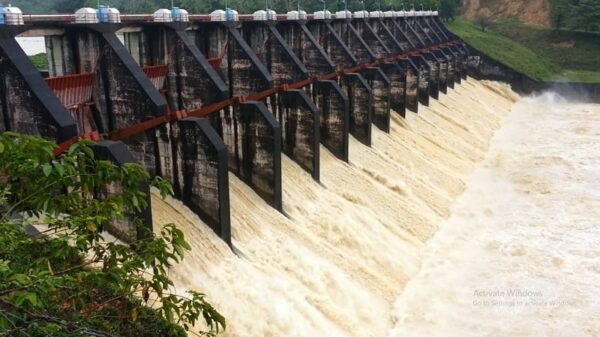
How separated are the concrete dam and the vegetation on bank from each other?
2847cm

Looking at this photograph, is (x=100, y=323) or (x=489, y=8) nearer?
(x=100, y=323)

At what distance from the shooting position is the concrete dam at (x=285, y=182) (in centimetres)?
1434

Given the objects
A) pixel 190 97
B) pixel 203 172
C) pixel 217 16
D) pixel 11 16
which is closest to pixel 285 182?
pixel 190 97

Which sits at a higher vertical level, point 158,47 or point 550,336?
point 158,47

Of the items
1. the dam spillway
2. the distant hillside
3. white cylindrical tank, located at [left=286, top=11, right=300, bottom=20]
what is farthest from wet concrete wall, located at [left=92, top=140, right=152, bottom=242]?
the distant hillside

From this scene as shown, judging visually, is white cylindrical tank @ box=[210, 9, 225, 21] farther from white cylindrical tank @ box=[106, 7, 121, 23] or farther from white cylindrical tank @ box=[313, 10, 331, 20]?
white cylindrical tank @ box=[313, 10, 331, 20]

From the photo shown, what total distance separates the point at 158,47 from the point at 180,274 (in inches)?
349

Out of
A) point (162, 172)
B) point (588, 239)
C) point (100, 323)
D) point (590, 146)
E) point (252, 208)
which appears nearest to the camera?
point (100, 323)

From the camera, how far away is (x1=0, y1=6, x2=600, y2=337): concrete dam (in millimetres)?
14344

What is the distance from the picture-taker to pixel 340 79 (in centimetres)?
2920

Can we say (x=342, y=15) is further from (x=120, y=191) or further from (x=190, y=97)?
(x=120, y=191)

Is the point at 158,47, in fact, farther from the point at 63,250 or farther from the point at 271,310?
the point at 63,250

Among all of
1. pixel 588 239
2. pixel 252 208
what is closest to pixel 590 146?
pixel 588 239

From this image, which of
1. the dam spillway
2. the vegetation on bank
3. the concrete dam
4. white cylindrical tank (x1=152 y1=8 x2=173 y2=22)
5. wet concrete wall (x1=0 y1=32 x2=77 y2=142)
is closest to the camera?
wet concrete wall (x1=0 y1=32 x2=77 y2=142)
